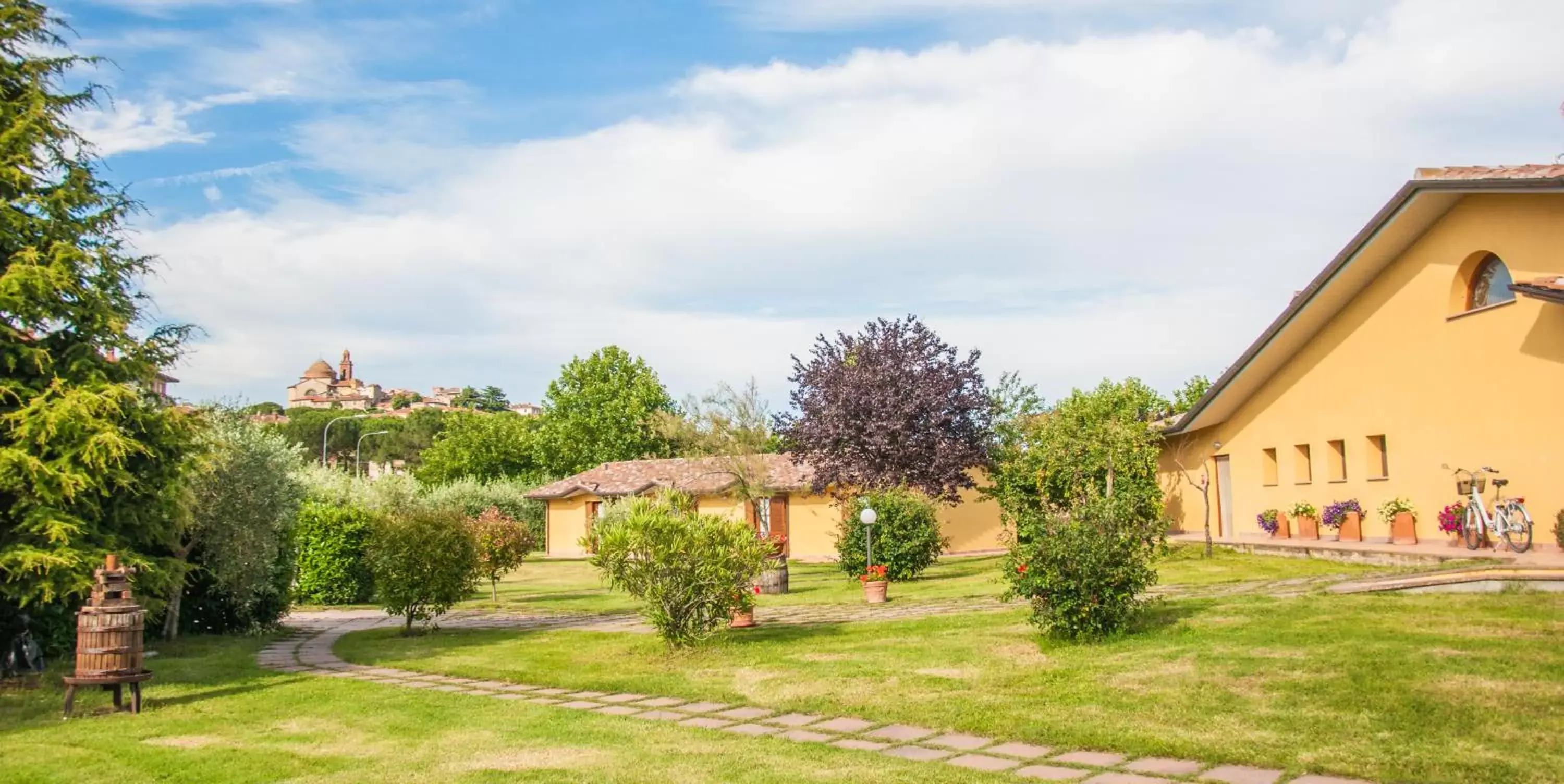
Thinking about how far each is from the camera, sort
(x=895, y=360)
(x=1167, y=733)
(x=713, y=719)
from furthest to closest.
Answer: (x=895, y=360)
(x=713, y=719)
(x=1167, y=733)

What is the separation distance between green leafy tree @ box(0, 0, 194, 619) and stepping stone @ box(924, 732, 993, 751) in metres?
9.28

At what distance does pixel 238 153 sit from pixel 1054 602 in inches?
544

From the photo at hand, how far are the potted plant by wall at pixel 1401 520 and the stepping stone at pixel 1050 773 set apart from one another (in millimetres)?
13394

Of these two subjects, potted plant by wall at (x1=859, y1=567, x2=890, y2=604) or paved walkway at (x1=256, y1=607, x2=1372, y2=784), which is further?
potted plant by wall at (x1=859, y1=567, x2=890, y2=604)

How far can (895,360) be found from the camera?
28859 millimetres

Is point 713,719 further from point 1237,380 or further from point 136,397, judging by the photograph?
point 1237,380

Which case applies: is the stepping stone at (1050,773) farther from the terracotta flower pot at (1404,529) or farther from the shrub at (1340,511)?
the shrub at (1340,511)

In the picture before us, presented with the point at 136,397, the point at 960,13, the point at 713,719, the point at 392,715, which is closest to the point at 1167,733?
the point at 713,719

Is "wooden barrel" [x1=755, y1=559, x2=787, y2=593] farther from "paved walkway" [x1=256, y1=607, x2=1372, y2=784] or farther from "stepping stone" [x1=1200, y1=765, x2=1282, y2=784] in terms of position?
"stepping stone" [x1=1200, y1=765, x2=1282, y2=784]

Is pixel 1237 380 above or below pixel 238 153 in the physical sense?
below

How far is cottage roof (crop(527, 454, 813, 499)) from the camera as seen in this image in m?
36.3

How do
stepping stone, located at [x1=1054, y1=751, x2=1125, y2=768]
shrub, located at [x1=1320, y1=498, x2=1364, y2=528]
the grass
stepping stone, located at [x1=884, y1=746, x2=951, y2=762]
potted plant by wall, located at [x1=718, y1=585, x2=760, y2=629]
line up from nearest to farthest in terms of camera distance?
stepping stone, located at [x1=1054, y1=751, x2=1125, y2=768] → the grass → stepping stone, located at [x1=884, y1=746, x2=951, y2=762] → potted plant by wall, located at [x1=718, y1=585, x2=760, y2=629] → shrub, located at [x1=1320, y1=498, x2=1364, y2=528]

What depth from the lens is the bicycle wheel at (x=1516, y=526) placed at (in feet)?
46.1

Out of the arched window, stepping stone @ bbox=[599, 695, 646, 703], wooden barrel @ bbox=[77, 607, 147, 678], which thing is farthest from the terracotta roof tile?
wooden barrel @ bbox=[77, 607, 147, 678]
